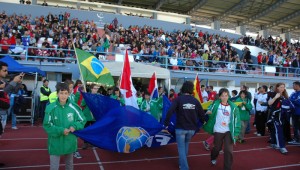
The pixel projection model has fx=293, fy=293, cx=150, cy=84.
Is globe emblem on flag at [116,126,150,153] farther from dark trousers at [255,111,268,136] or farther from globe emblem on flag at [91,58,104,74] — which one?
dark trousers at [255,111,268,136]

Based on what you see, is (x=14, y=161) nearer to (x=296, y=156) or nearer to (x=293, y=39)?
(x=296, y=156)

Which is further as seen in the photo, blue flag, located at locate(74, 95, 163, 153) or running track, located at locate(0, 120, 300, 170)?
running track, located at locate(0, 120, 300, 170)

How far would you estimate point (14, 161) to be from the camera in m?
→ 6.86

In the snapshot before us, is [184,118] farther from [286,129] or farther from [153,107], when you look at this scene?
[286,129]

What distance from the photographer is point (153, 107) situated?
9.40 metres

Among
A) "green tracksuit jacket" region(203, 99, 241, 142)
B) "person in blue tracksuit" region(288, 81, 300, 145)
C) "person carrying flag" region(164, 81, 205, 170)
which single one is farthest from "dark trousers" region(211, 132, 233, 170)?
"person in blue tracksuit" region(288, 81, 300, 145)

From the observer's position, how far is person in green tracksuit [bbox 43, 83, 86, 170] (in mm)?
4543

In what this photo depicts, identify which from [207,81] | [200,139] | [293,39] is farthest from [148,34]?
[293,39]

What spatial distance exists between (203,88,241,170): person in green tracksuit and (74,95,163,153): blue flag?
1.24m

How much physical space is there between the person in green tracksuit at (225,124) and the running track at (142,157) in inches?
35.6

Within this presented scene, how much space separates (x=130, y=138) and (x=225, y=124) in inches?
82.4

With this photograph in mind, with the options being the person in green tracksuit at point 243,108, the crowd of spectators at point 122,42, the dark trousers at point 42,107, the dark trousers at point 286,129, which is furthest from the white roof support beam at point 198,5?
the dark trousers at point 286,129

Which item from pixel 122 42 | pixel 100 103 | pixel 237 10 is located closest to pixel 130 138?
pixel 100 103

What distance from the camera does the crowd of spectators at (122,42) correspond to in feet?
57.3
